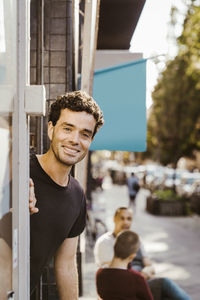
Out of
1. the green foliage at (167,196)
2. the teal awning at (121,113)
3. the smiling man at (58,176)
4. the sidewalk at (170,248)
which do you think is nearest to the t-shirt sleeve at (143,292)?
the smiling man at (58,176)

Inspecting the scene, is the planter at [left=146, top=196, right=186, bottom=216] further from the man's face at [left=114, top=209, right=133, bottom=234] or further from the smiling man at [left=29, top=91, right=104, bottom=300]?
the smiling man at [left=29, top=91, right=104, bottom=300]

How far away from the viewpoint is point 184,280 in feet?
29.0

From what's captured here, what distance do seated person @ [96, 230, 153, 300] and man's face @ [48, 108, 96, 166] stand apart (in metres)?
1.48

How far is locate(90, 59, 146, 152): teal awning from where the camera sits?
447 centimetres

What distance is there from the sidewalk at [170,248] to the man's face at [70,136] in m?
4.52

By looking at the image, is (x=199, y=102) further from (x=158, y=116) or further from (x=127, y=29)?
(x=127, y=29)

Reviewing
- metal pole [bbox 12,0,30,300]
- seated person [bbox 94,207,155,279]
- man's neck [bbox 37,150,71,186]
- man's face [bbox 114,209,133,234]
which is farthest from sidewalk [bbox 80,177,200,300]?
metal pole [bbox 12,0,30,300]

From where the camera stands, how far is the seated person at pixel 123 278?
4137 millimetres

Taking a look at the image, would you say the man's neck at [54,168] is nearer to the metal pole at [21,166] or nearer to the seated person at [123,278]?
the metal pole at [21,166]

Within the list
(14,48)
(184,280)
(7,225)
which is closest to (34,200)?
(7,225)

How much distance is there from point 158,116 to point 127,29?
17094 mm

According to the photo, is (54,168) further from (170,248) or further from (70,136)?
(170,248)

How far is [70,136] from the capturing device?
10.3 ft

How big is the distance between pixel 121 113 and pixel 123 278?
1.48m
